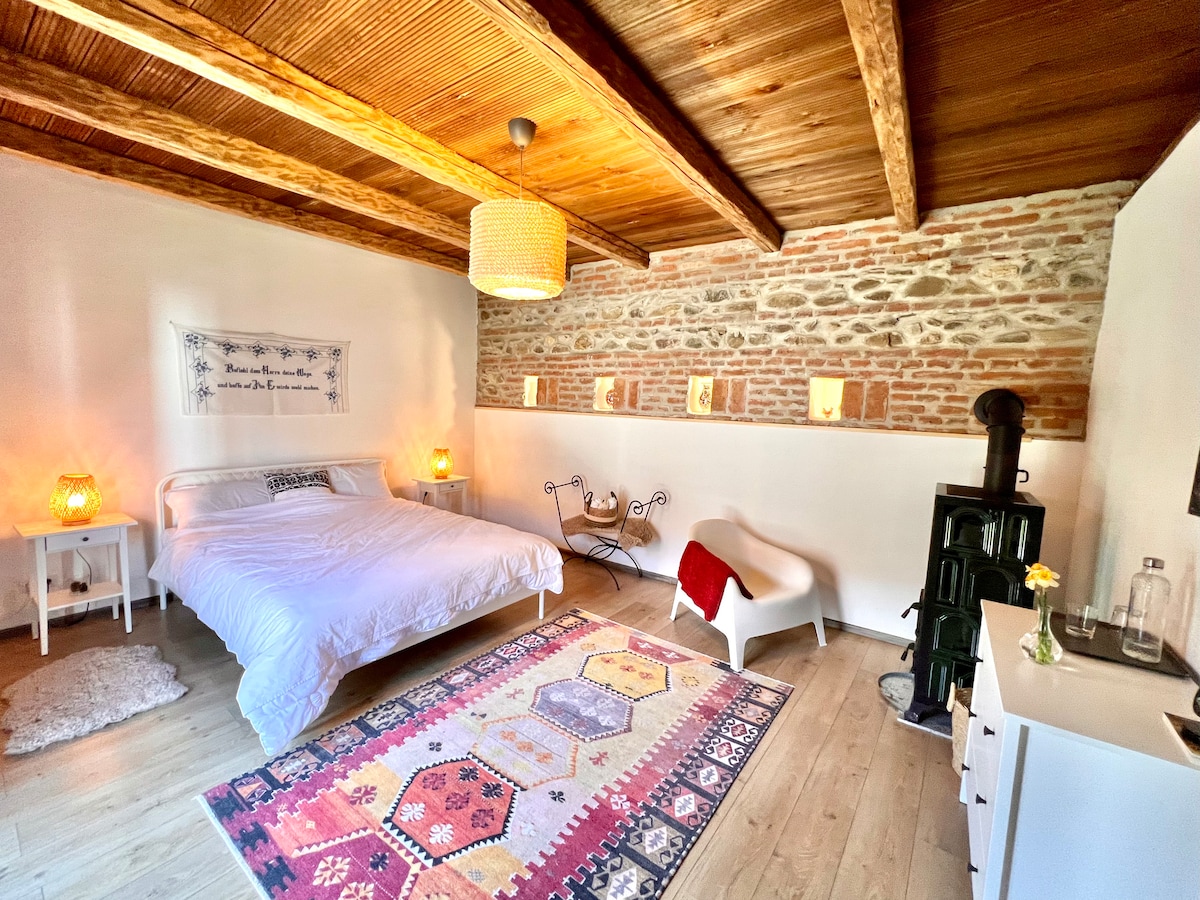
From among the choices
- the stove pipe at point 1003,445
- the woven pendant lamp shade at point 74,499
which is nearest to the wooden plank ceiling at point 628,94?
the stove pipe at point 1003,445

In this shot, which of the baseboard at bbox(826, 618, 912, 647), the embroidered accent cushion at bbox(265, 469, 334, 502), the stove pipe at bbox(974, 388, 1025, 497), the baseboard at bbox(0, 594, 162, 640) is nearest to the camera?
the stove pipe at bbox(974, 388, 1025, 497)

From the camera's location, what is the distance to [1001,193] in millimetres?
2744

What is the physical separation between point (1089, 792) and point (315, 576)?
284 cm

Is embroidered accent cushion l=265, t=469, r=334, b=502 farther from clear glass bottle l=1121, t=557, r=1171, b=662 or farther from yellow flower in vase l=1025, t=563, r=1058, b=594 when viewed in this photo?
clear glass bottle l=1121, t=557, r=1171, b=662

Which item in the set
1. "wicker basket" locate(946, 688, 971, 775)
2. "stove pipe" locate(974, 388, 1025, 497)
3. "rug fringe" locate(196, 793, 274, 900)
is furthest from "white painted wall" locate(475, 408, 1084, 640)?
"rug fringe" locate(196, 793, 274, 900)

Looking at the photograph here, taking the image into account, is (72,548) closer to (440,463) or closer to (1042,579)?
(440,463)

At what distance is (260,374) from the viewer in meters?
3.86

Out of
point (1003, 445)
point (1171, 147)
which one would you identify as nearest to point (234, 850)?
point (1003, 445)

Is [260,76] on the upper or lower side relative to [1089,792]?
upper

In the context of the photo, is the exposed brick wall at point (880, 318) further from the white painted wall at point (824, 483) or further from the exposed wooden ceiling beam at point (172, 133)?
the exposed wooden ceiling beam at point (172, 133)

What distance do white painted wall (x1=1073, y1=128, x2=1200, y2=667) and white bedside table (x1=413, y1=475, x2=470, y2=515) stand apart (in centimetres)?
445

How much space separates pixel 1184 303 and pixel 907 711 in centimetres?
195

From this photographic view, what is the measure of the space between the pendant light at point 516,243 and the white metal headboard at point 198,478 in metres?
2.69

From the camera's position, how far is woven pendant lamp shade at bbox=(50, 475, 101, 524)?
2832mm
